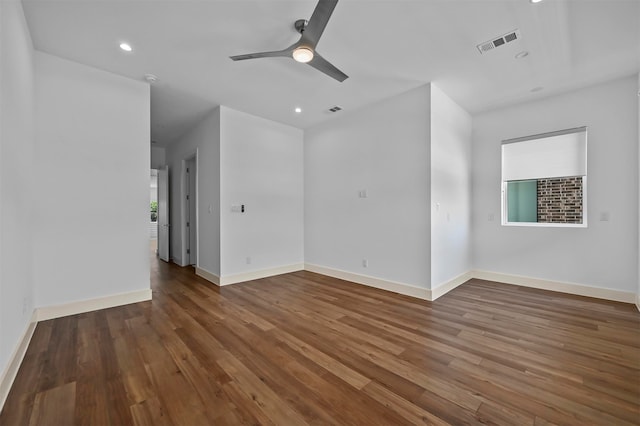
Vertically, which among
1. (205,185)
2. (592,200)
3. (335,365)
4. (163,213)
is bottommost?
(335,365)

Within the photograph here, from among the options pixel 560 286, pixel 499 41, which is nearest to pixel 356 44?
pixel 499 41

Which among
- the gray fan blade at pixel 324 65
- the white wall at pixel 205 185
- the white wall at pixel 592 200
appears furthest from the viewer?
the white wall at pixel 205 185

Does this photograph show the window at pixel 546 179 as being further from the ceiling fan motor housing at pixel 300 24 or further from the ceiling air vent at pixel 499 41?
the ceiling fan motor housing at pixel 300 24

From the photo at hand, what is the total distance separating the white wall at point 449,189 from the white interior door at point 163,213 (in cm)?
623

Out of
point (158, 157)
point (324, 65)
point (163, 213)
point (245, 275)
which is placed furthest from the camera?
point (158, 157)

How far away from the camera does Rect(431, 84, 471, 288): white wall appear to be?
11.9 feet

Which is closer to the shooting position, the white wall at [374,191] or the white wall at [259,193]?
the white wall at [374,191]

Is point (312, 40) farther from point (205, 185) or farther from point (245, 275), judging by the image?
point (245, 275)

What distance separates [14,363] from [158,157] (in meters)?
6.19

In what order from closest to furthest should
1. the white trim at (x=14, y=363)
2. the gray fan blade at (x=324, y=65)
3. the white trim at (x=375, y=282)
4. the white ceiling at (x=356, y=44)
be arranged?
the white trim at (x=14, y=363), the white ceiling at (x=356, y=44), the gray fan blade at (x=324, y=65), the white trim at (x=375, y=282)

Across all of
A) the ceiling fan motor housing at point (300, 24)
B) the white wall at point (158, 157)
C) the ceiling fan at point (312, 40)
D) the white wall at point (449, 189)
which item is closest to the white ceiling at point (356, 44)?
the ceiling fan motor housing at point (300, 24)

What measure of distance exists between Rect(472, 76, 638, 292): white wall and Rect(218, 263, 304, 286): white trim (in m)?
3.59

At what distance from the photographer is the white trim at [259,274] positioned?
434 cm

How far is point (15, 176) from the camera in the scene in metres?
2.17
